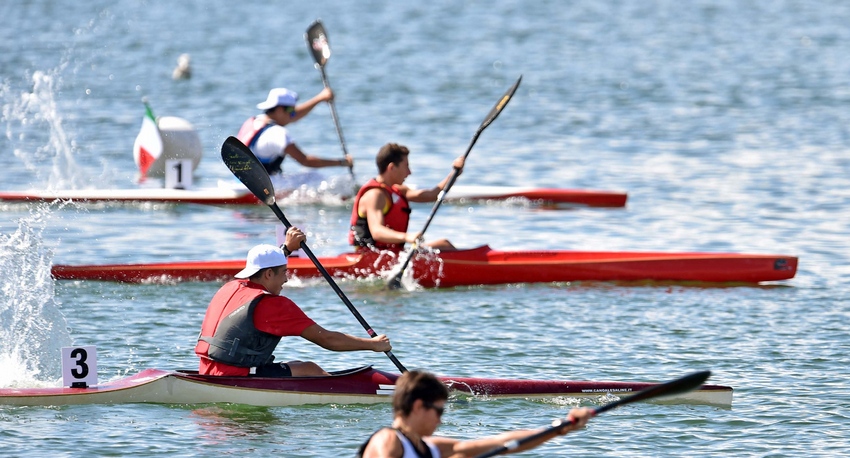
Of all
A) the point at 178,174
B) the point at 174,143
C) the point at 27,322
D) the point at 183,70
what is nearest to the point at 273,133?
the point at 178,174

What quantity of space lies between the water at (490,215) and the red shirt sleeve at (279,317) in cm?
67

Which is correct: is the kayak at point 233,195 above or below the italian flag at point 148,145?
below

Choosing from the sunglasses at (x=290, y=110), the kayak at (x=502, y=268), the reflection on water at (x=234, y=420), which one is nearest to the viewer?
the reflection on water at (x=234, y=420)

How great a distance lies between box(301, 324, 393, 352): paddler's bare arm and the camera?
7637mm

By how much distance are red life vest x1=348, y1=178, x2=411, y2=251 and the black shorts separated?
12.4ft

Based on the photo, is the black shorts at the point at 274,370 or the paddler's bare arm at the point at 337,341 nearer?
the paddler's bare arm at the point at 337,341

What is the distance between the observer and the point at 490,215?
1650cm

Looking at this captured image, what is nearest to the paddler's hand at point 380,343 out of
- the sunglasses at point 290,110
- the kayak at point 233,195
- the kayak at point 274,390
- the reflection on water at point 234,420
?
the kayak at point 274,390

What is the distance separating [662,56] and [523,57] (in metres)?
3.48

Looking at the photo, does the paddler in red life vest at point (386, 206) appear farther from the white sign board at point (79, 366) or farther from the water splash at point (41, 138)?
the water splash at point (41, 138)

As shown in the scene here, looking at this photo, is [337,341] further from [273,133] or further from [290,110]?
[290,110]

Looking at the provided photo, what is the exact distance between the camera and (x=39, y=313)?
9.90m

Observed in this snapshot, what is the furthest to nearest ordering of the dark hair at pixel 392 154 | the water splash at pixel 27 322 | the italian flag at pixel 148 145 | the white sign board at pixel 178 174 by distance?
1. the italian flag at pixel 148 145
2. the white sign board at pixel 178 174
3. the dark hair at pixel 392 154
4. the water splash at pixel 27 322

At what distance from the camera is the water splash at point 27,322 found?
9.00 meters
